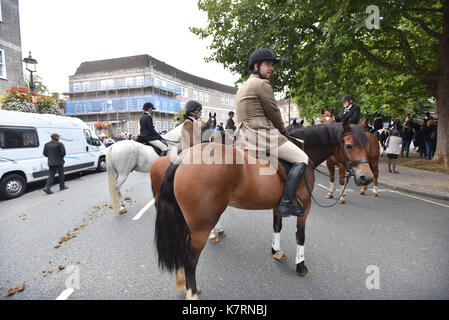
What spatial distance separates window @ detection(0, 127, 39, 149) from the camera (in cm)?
726

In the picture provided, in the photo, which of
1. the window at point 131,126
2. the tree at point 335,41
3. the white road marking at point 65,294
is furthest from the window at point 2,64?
the window at point 131,126

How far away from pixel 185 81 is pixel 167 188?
1931 inches

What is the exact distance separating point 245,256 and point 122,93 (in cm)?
4467

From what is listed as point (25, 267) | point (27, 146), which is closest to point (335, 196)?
point (25, 267)

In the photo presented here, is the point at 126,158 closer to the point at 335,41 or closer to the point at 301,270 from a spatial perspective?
the point at 301,270

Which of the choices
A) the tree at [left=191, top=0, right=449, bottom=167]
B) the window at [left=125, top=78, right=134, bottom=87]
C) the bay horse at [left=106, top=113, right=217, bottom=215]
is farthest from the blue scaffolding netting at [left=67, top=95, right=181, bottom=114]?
the bay horse at [left=106, top=113, right=217, bottom=215]

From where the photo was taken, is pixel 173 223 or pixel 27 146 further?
pixel 27 146

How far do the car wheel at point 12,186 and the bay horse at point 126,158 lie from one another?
4.85 metres

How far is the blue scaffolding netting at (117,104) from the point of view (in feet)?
125

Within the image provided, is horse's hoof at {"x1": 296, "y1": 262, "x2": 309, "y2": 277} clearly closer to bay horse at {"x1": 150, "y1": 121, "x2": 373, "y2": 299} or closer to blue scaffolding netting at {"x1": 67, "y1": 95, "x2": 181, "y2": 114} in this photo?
bay horse at {"x1": 150, "y1": 121, "x2": 373, "y2": 299}

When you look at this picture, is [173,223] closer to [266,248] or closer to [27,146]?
[266,248]

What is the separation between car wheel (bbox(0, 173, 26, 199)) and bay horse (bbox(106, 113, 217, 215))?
4854mm

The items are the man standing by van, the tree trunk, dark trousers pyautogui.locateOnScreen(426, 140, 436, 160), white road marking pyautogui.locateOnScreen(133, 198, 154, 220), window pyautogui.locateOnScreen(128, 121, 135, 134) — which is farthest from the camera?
window pyautogui.locateOnScreen(128, 121, 135, 134)

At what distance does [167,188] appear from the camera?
8.07 ft
